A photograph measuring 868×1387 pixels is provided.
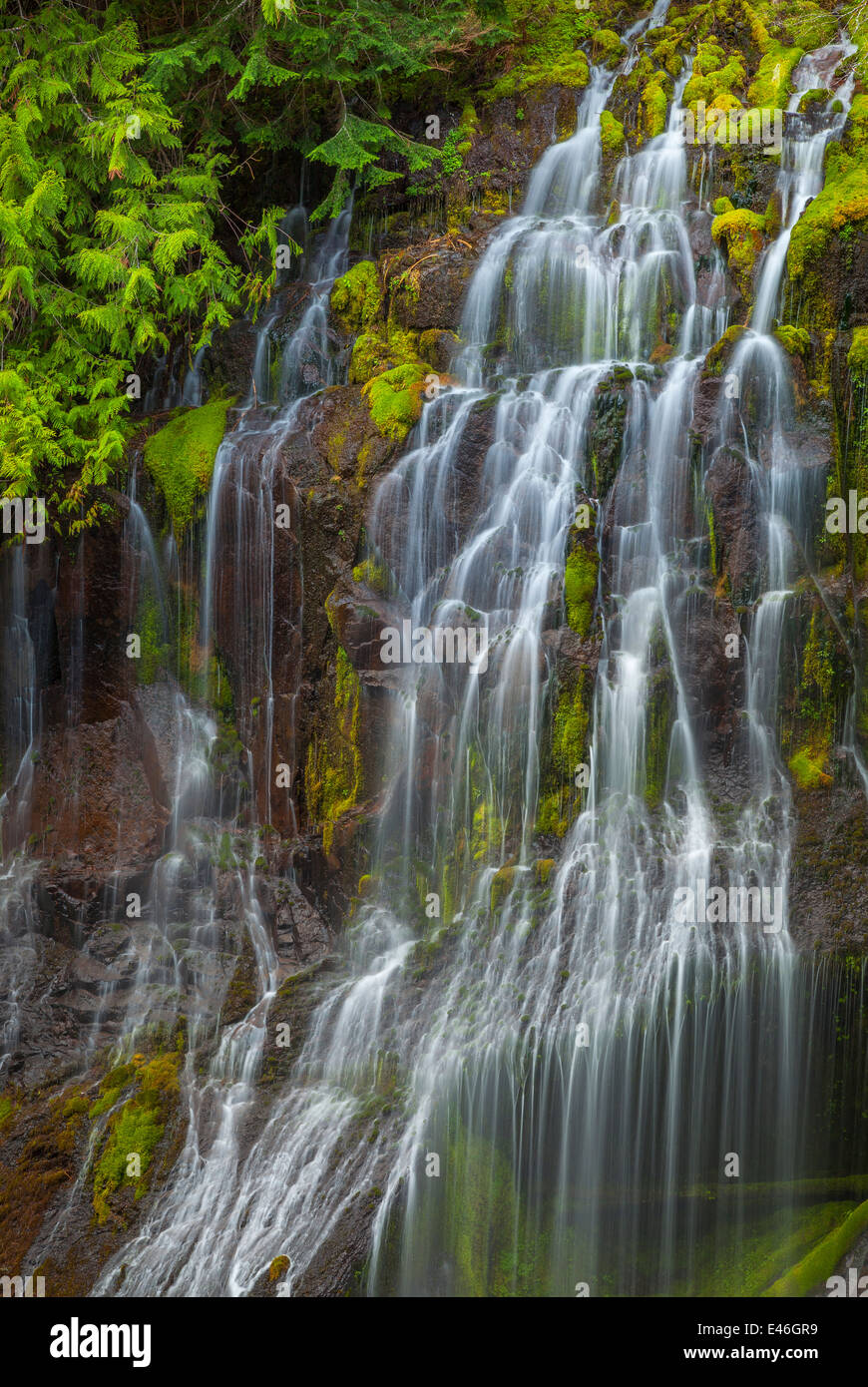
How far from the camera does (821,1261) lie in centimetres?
708

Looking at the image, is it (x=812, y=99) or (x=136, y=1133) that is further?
(x=812, y=99)

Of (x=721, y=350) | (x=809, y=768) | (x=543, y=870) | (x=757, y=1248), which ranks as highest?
(x=721, y=350)

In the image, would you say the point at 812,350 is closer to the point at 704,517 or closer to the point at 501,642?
the point at 704,517

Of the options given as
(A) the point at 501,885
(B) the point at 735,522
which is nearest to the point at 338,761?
(A) the point at 501,885

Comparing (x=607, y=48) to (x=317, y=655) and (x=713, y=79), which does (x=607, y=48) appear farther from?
(x=317, y=655)

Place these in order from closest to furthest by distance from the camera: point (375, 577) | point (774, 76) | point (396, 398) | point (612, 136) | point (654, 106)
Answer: point (375, 577) → point (396, 398) → point (774, 76) → point (654, 106) → point (612, 136)

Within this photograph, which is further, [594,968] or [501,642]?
[501,642]

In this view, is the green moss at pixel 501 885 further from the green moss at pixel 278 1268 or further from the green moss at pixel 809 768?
the green moss at pixel 278 1268

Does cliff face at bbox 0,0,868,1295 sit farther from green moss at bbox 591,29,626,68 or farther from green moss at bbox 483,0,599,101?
green moss at bbox 591,29,626,68

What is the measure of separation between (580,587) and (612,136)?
603cm

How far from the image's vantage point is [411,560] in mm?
9156

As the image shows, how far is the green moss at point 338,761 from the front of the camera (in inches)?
361

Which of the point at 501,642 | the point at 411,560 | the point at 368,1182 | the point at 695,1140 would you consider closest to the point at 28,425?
the point at 411,560

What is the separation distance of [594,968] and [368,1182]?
2.16 metres
